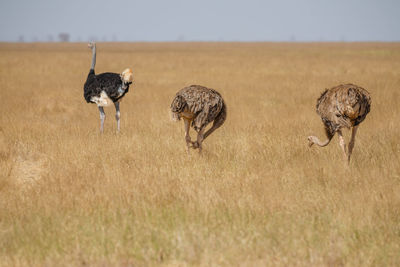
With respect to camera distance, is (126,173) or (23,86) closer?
(126,173)

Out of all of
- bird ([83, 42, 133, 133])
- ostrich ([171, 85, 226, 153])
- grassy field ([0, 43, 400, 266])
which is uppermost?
bird ([83, 42, 133, 133])

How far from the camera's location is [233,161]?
6762mm

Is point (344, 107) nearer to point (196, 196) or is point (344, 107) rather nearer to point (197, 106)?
point (197, 106)

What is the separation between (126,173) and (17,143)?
2.96m

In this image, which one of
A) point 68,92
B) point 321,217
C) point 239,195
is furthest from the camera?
point 68,92

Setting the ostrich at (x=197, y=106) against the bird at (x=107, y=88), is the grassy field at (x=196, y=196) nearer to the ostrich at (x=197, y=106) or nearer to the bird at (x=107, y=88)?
the ostrich at (x=197, y=106)

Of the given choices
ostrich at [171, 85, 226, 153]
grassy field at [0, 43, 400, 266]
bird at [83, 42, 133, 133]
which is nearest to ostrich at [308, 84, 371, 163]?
grassy field at [0, 43, 400, 266]

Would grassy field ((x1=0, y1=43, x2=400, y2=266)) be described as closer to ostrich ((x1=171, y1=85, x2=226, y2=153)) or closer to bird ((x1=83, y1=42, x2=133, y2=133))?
ostrich ((x1=171, y1=85, x2=226, y2=153))

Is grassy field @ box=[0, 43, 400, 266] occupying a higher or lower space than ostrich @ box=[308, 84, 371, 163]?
lower

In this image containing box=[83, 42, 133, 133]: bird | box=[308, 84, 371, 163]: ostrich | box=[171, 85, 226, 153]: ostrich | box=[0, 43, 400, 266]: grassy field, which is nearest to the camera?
box=[0, 43, 400, 266]: grassy field

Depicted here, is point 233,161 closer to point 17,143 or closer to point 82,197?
point 82,197

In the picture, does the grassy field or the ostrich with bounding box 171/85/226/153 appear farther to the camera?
the ostrich with bounding box 171/85/226/153

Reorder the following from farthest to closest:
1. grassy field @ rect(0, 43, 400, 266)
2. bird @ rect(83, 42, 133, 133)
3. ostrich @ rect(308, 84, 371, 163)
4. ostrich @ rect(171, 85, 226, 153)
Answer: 1. bird @ rect(83, 42, 133, 133)
2. ostrich @ rect(171, 85, 226, 153)
3. ostrich @ rect(308, 84, 371, 163)
4. grassy field @ rect(0, 43, 400, 266)

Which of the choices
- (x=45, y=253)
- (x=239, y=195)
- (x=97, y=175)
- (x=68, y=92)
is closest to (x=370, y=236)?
(x=239, y=195)
